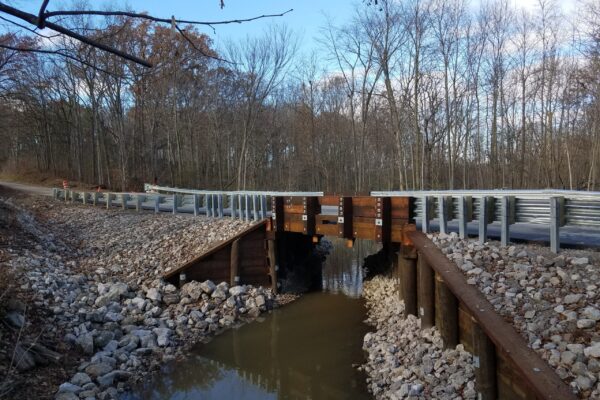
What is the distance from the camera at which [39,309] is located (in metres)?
9.55

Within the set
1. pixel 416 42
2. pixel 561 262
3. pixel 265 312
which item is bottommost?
pixel 265 312

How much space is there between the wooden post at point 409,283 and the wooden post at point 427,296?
962 mm

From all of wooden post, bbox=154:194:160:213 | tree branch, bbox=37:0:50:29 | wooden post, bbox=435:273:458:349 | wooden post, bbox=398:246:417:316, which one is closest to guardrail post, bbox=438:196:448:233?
wooden post, bbox=398:246:417:316

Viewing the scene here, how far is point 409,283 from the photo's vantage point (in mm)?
10562

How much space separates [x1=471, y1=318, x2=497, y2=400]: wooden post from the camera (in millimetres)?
6156

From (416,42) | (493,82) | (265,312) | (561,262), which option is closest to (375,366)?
(561,262)

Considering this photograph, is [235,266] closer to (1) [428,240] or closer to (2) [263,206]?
(2) [263,206]

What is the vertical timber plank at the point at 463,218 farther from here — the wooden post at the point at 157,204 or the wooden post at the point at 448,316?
the wooden post at the point at 157,204

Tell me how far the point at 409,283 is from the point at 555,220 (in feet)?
13.0

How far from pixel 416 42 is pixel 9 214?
2200 cm

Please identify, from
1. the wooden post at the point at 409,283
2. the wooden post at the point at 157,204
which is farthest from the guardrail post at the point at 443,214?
the wooden post at the point at 157,204

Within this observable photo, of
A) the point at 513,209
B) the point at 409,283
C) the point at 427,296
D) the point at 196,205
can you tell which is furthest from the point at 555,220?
the point at 196,205

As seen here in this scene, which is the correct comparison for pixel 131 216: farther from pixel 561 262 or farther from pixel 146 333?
pixel 561 262

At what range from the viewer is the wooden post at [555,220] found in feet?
23.8
